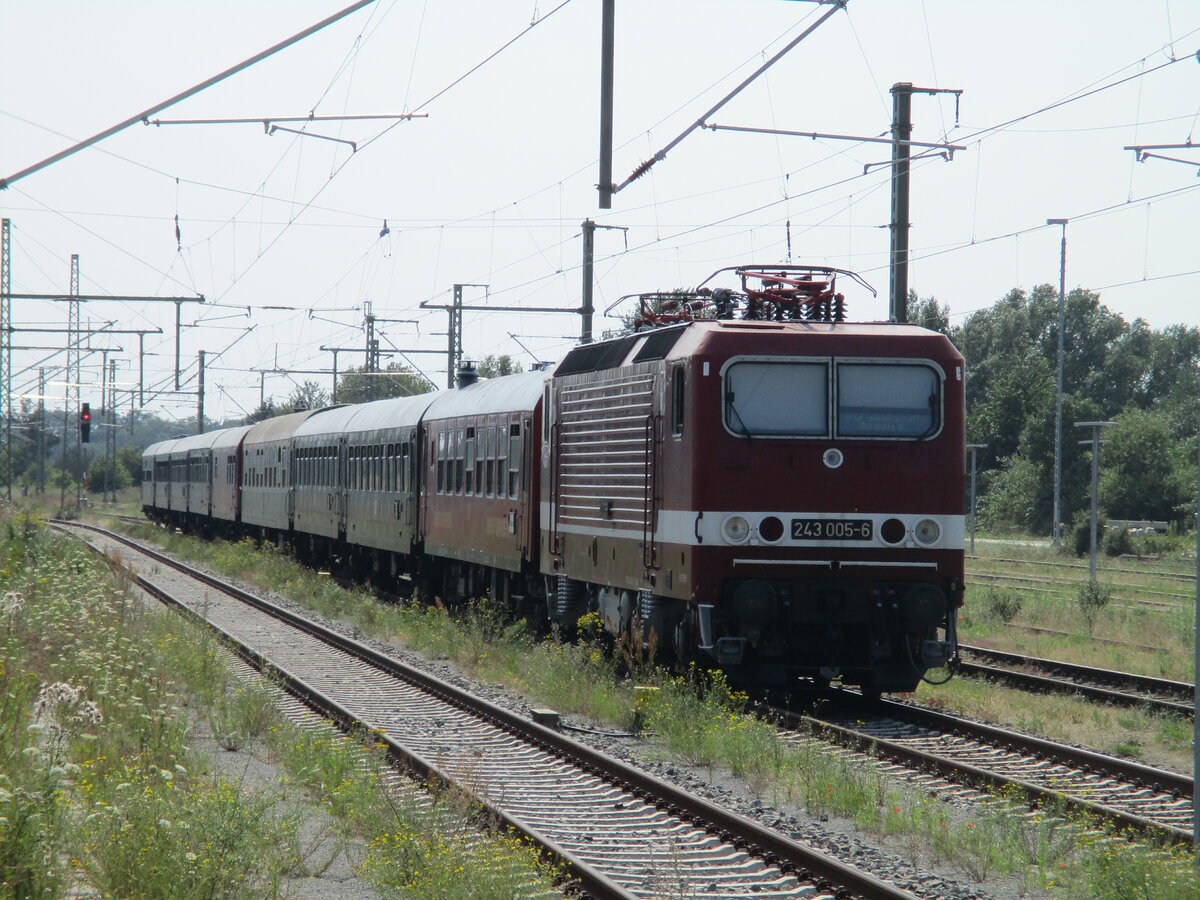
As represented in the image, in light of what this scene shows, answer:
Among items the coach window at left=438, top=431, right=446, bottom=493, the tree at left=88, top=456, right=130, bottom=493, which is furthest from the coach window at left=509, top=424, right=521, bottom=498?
the tree at left=88, top=456, right=130, bottom=493

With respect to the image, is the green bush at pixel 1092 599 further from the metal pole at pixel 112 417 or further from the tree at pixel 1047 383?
the metal pole at pixel 112 417

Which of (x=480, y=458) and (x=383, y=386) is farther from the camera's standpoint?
(x=383, y=386)

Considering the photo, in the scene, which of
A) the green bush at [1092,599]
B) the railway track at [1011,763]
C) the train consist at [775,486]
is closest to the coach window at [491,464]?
the train consist at [775,486]

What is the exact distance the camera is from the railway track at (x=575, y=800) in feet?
22.7

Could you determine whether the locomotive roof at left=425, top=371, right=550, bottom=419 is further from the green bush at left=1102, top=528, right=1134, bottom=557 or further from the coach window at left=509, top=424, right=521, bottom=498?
the green bush at left=1102, top=528, right=1134, bottom=557

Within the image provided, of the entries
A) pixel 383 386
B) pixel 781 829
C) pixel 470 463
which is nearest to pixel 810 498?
pixel 781 829

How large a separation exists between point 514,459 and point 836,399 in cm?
634

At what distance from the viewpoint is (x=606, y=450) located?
1406 centimetres

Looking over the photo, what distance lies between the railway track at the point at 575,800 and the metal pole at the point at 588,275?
11.6 meters

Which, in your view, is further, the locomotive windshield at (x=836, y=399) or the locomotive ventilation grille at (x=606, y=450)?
the locomotive ventilation grille at (x=606, y=450)

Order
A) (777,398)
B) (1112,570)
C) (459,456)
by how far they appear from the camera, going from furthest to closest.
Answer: (1112,570), (459,456), (777,398)

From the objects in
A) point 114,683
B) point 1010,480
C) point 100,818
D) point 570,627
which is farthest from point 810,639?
point 1010,480

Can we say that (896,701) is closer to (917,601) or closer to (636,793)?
(917,601)

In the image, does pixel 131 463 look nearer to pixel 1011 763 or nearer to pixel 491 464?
pixel 491 464
